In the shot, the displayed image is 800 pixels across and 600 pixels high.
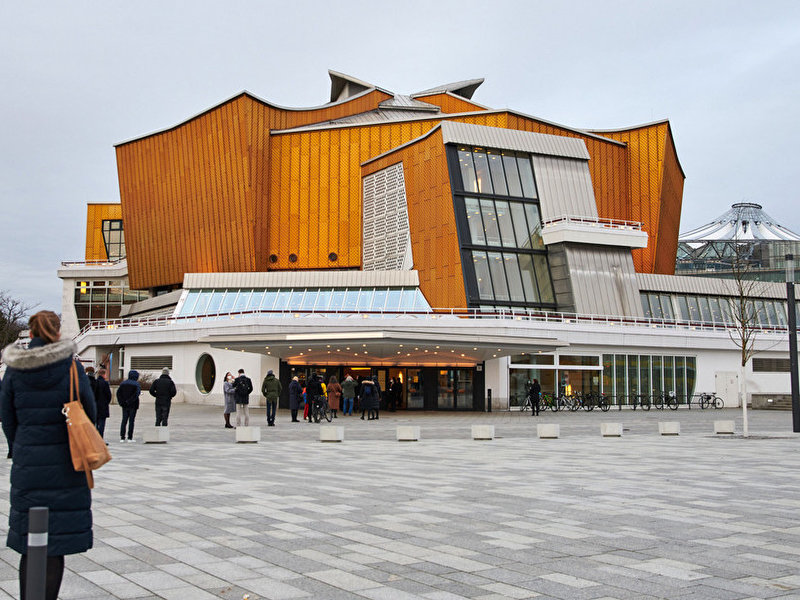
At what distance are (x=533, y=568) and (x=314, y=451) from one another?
11.4 meters

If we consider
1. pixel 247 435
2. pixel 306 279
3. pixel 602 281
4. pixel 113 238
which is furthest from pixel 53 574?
pixel 113 238

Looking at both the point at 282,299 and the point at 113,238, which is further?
the point at 113,238

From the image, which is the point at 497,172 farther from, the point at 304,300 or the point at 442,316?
the point at 304,300

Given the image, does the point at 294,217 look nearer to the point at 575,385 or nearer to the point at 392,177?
the point at 392,177

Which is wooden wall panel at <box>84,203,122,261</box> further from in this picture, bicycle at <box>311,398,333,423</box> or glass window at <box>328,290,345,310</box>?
bicycle at <box>311,398,333,423</box>

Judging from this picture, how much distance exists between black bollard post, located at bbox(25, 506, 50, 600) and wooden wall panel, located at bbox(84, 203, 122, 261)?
285 ft

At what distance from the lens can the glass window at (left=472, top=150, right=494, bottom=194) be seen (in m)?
44.8

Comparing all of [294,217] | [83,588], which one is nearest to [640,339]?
[294,217]

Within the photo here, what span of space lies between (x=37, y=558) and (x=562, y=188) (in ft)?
148

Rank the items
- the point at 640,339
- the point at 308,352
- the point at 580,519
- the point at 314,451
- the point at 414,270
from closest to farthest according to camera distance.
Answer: the point at 580,519 < the point at 314,451 < the point at 308,352 < the point at 640,339 < the point at 414,270

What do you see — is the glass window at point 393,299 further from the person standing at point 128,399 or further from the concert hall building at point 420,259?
the person standing at point 128,399

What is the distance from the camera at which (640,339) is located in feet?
140

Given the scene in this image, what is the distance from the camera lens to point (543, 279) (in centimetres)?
4472

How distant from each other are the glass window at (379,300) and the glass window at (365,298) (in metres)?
0.22
